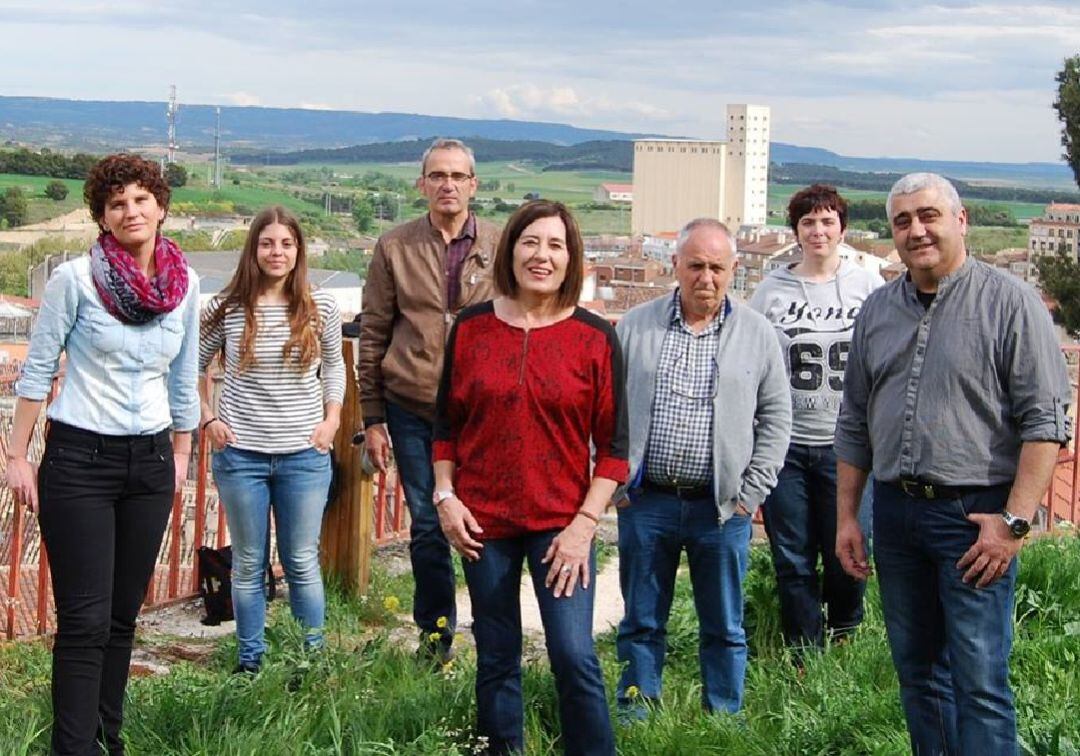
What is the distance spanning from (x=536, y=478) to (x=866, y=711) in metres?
1.24

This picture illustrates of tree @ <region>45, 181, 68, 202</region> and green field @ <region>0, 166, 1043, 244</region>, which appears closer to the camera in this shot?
tree @ <region>45, 181, 68, 202</region>

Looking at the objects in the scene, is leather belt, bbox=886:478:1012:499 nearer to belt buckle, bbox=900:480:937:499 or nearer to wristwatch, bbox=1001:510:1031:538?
belt buckle, bbox=900:480:937:499

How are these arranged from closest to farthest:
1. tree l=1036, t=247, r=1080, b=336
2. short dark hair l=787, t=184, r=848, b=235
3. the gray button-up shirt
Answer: the gray button-up shirt
short dark hair l=787, t=184, r=848, b=235
tree l=1036, t=247, r=1080, b=336

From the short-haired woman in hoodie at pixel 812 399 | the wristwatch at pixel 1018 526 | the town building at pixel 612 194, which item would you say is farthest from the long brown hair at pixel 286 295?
the town building at pixel 612 194

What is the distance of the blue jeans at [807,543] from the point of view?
16.2ft

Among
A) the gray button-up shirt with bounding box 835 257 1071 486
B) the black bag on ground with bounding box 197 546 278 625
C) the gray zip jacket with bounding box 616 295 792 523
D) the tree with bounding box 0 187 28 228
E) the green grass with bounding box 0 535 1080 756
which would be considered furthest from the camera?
the tree with bounding box 0 187 28 228

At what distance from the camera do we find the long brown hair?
4625mm

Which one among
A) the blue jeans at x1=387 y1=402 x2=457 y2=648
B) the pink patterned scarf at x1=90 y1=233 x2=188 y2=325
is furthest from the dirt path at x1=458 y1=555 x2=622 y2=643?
the pink patterned scarf at x1=90 y1=233 x2=188 y2=325

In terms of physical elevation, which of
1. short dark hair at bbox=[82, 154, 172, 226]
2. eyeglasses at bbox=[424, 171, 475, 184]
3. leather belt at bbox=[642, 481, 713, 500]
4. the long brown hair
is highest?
eyeglasses at bbox=[424, 171, 475, 184]

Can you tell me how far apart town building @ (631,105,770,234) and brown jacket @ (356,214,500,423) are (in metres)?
172

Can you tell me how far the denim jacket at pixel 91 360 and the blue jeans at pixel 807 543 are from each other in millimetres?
2300

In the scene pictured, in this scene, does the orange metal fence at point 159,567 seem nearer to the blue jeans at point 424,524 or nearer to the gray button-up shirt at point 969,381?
the blue jeans at point 424,524

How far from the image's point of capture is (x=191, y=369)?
3.92 metres

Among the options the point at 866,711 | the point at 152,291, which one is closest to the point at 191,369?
the point at 152,291
